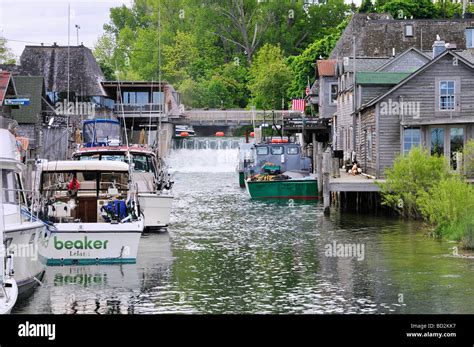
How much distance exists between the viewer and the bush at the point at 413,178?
126ft

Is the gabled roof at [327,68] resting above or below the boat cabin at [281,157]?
above

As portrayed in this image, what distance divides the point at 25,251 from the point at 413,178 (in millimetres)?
20236

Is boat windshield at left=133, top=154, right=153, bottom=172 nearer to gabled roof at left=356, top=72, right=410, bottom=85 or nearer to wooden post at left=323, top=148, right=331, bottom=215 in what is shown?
wooden post at left=323, top=148, right=331, bottom=215

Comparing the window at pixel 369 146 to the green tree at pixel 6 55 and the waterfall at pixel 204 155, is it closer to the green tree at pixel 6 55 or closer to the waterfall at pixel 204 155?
the waterfall at pixel 204 155

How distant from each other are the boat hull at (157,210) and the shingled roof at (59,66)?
130ft

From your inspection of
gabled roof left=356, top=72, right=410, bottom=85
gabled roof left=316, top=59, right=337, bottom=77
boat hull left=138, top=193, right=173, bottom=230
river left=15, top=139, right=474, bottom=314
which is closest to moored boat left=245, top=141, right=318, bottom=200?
gabled roof left=356, top=72, right=410, bottom=85

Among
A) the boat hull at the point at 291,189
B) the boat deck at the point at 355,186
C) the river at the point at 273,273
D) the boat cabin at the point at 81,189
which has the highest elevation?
the boat cabin at the point at 81,189

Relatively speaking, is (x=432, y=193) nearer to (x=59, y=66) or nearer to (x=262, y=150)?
(x=262, y=150)

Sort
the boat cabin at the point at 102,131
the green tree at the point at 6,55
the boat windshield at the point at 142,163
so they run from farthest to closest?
the green tree at the point at 6,55 → the boat cabin at the point at 102,131 → the boat windshield at the point at 142,163

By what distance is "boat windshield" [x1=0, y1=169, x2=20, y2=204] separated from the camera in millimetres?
22812

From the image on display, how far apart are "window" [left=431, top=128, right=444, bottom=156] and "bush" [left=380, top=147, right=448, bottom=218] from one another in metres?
4.78

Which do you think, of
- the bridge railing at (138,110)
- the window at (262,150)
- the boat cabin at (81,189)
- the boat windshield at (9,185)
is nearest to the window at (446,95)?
the window at (262,150)

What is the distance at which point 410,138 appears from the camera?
45781 millimetres
